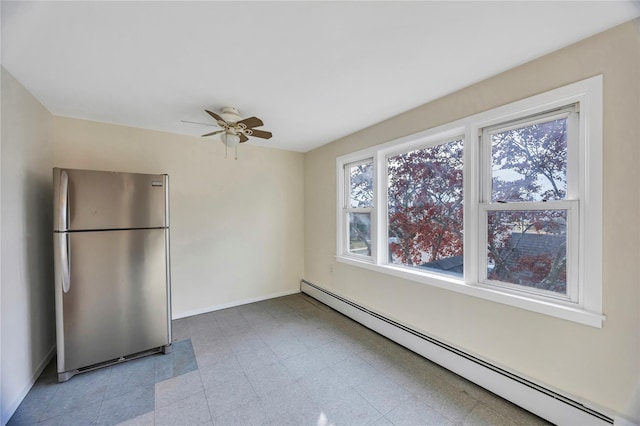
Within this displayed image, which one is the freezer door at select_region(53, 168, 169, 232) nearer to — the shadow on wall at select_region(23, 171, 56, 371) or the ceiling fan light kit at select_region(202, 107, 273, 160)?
the shadow on wall at select_region(23, 171, 56, 371)

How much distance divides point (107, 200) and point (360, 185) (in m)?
2.72

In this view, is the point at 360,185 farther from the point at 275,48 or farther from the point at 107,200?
the point at 107,200

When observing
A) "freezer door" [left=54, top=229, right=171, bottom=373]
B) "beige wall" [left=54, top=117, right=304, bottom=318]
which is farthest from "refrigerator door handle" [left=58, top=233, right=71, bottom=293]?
"beige wall" [left=54, top=117, right=304, bottom=318]

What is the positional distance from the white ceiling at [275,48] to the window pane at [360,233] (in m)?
1.45

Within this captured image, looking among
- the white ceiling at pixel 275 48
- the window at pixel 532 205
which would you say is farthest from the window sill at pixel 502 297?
the white ceiling at pixel 275 48

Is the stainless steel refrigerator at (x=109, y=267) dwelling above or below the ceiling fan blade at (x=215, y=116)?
below

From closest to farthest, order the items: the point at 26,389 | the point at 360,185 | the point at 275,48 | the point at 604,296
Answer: the point at 604,296, the point at 275,48, the point at 26,389, the point at 360,185

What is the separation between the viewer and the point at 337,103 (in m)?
2.34

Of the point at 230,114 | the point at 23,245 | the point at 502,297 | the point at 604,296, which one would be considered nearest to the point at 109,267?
the point at 23,245

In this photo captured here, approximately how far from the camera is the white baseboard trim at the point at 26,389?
5.27ft

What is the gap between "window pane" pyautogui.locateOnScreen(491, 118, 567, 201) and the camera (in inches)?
64.6

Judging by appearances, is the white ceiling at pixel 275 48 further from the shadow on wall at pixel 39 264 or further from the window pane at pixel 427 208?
the shadow on wall at pixel 39 264

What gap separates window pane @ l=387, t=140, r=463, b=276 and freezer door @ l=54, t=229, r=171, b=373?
8.15 feet

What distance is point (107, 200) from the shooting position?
2.16 m
